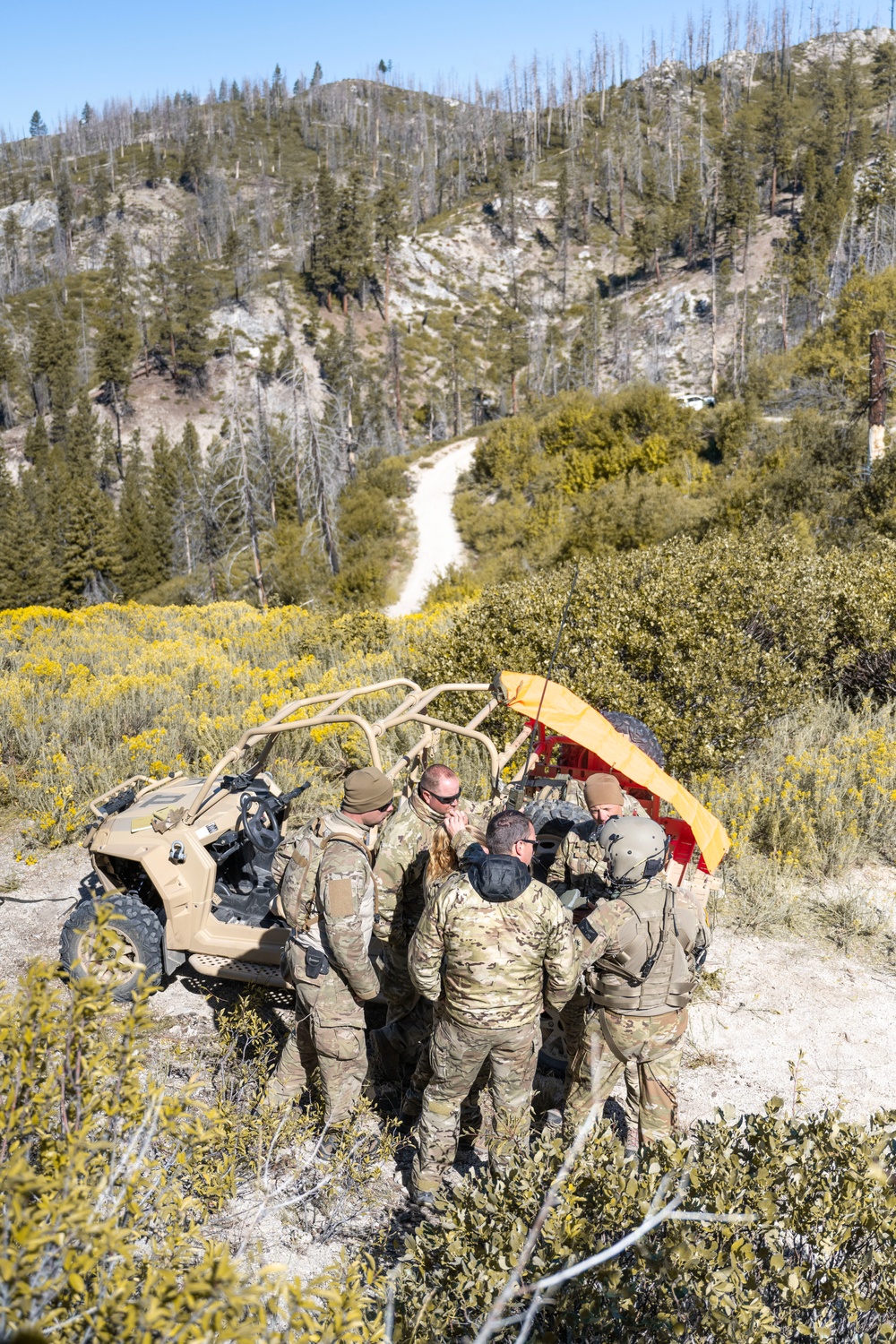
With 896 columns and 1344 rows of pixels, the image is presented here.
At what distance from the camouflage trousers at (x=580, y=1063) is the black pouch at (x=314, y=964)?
4.13 feet

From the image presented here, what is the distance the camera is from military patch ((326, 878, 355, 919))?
4051 millimetres

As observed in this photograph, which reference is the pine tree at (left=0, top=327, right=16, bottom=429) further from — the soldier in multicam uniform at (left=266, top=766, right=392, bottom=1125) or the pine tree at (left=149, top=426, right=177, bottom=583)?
the soldier in multicam uniform at (left=266, top=766, right=392, bottom=1125)

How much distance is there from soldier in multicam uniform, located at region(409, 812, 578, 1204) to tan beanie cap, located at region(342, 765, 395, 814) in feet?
1.88

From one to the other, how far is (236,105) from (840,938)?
533ft

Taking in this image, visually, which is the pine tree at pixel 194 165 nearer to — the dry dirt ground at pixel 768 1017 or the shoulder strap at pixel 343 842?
the dry dirt ground at pixel 768 1017

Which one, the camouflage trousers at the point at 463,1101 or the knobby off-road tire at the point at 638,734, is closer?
the camouflage trousers at the point at 463,1101

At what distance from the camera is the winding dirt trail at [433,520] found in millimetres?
27156

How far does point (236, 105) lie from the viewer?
136m

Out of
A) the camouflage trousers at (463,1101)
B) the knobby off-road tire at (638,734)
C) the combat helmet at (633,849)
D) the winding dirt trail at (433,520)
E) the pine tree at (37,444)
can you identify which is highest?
the combat helmet at (633,849)

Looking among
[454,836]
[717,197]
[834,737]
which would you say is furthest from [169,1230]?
[717,197]

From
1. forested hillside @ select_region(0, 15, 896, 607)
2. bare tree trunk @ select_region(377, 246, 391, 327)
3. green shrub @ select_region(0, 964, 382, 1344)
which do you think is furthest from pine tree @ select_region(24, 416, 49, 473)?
green shrub @ select_region(0, 964, 382, 1344)

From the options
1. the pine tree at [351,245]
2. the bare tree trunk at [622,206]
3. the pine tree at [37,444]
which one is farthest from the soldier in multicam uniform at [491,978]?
the bare tree trunk at [622,206]

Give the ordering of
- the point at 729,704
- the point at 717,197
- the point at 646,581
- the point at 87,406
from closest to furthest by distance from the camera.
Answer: the point at 729,704
the point at 646,581
the point at 87,406
the point at 717,197

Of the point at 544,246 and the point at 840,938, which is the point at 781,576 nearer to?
the point at 840,938
